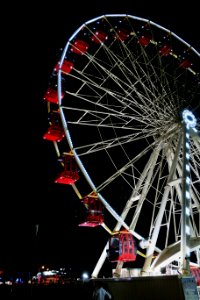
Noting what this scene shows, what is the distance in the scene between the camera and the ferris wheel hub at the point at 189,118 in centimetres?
1473

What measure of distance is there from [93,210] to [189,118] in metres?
5.42

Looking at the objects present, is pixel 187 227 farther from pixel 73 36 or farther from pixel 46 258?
pixel 46 258

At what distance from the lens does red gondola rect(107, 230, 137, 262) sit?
1387 centimetres

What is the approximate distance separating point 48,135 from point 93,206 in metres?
3.43

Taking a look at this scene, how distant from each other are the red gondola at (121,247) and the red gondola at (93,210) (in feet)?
3.21

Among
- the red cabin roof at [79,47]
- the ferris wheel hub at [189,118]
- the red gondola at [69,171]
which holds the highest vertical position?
the red cabin roof at [79,47]

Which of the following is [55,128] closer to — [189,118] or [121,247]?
[121,247]

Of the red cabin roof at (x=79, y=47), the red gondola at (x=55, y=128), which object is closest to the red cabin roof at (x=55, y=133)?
the red gondola at (x=55, y=128)

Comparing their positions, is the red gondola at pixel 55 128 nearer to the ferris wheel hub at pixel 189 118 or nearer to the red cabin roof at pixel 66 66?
the red cabin roof at pixel 66 66

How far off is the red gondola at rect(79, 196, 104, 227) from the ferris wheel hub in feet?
15.7

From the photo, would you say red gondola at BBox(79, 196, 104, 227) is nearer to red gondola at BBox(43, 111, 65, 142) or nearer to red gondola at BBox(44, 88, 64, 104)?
red gondola at BBox(43, 111, 65, 142)

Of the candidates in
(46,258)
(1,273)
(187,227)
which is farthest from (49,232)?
(187,227)

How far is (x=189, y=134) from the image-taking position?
14.9 metres

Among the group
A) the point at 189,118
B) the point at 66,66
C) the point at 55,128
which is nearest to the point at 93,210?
the point at 55,128
